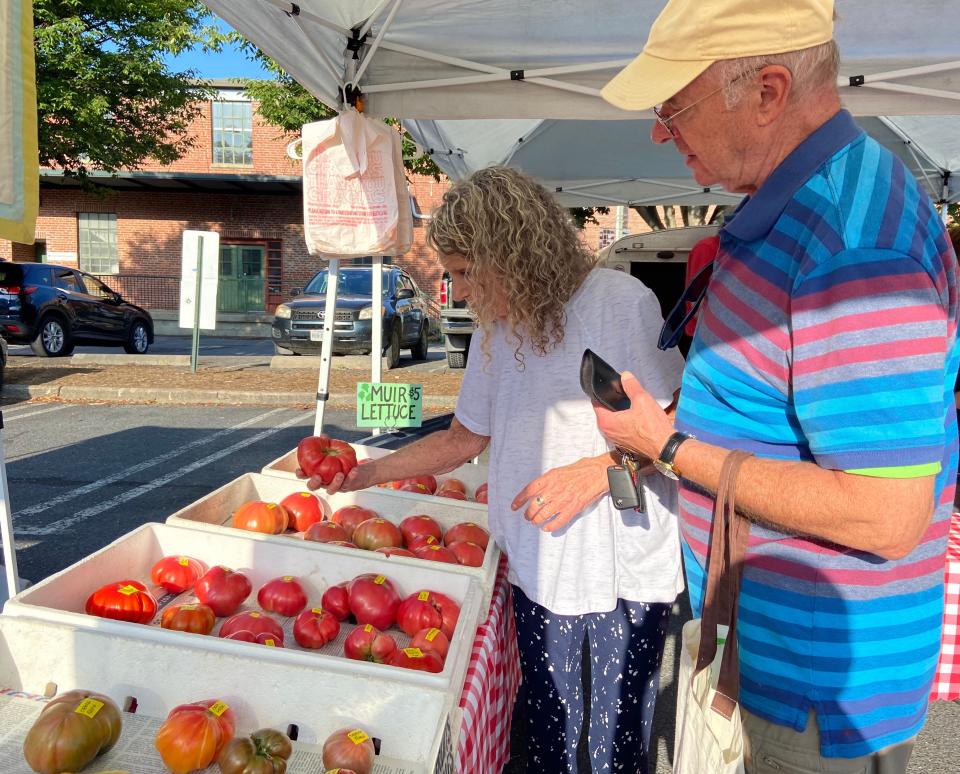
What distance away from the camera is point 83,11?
45.0ft

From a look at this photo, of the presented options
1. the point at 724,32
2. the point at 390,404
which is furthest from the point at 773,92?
the point at 390,404

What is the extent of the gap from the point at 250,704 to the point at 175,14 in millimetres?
16468

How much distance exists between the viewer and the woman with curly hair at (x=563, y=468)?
1.83 m

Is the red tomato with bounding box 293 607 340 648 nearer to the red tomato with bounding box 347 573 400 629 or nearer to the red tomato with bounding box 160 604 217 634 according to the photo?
the red tomato with bounding box 347 573 400 629

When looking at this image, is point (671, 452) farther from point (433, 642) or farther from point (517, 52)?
point (517, 52)

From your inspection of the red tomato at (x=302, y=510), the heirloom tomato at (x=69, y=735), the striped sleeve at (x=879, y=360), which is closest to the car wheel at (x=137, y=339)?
the red tomato at (x=302, y=510)

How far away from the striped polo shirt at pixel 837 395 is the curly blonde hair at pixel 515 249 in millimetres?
582

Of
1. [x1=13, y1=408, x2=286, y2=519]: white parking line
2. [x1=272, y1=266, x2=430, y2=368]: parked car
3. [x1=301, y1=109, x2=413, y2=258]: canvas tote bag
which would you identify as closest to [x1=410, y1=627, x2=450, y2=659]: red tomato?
[x1=301, y1=109, x2=413, y2=258]: canvas tote bag

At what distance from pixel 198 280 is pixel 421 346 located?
495 centimetres

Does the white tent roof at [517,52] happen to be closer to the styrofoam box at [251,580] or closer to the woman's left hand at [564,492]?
the styrofoam box at [251,580]

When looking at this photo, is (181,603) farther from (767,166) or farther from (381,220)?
(381,220)

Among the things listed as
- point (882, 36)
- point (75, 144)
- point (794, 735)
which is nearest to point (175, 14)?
point (75, 144)

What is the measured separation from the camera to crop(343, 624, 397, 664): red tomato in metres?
1.88

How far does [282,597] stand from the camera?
2.08 metres
